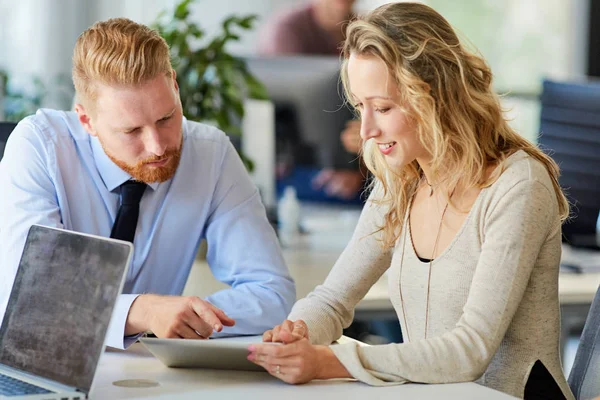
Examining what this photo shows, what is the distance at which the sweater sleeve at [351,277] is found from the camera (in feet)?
5.59

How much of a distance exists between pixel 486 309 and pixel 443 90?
378 mm

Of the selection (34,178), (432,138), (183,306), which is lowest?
(183,306)

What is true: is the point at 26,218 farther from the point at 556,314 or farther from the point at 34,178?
the point at 556,314

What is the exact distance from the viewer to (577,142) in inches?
128

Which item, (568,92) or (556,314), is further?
(568,92)

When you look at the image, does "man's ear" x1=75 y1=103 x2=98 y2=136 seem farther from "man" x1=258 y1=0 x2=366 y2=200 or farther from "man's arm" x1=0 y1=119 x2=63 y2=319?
"man" x1=258 y1=0 x2=366 y2=200

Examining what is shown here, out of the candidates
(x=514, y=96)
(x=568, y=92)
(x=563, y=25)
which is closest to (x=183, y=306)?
(x=568, y=92)

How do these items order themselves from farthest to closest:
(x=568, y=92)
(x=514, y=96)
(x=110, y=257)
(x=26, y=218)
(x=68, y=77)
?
(x=514, y=96)
(x=68, y=77)
(x=568, y=92)
(x=26, y=218)
(x=110, y=257)

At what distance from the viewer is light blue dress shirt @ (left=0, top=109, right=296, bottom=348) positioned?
178cm

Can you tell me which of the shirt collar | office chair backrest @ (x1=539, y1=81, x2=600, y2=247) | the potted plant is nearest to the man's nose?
the shirt collar

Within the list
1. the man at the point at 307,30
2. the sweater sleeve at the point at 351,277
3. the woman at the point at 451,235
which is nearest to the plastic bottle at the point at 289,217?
the sweater sleeve at the point at 351,277

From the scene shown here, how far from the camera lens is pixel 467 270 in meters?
1.54

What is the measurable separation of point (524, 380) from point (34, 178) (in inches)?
39.0

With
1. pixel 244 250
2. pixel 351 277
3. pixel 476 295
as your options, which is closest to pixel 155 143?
pixel 244 250
